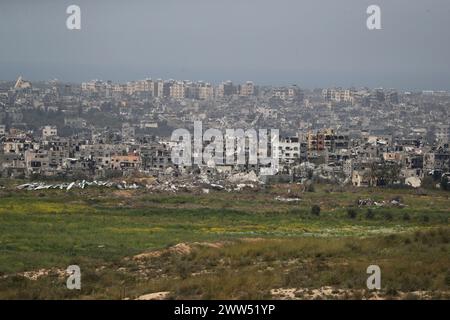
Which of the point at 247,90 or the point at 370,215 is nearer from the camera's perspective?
the point at 370,215

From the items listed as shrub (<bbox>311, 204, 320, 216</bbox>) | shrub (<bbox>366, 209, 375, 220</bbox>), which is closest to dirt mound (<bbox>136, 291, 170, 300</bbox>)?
shrub (<bbox>366, 209, 375, 220</bbox>)

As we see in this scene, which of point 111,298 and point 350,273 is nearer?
point 111,298

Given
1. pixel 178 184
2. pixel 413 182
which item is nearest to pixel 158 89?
pixel 413 182

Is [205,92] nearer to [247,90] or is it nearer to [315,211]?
[247,90]

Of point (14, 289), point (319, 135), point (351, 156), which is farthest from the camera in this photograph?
point (319, 135)

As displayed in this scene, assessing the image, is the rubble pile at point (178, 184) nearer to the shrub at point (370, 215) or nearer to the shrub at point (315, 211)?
the shrub at point (315, 211)

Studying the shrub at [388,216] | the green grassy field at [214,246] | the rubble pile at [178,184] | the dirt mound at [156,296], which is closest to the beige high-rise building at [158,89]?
the rubble pile at [178,184]

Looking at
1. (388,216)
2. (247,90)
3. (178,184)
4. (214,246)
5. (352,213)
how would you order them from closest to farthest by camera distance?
(214,246) < (388,216) < (352,213) < (178,184) < (247,90)

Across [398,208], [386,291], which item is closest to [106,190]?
[398,208]
